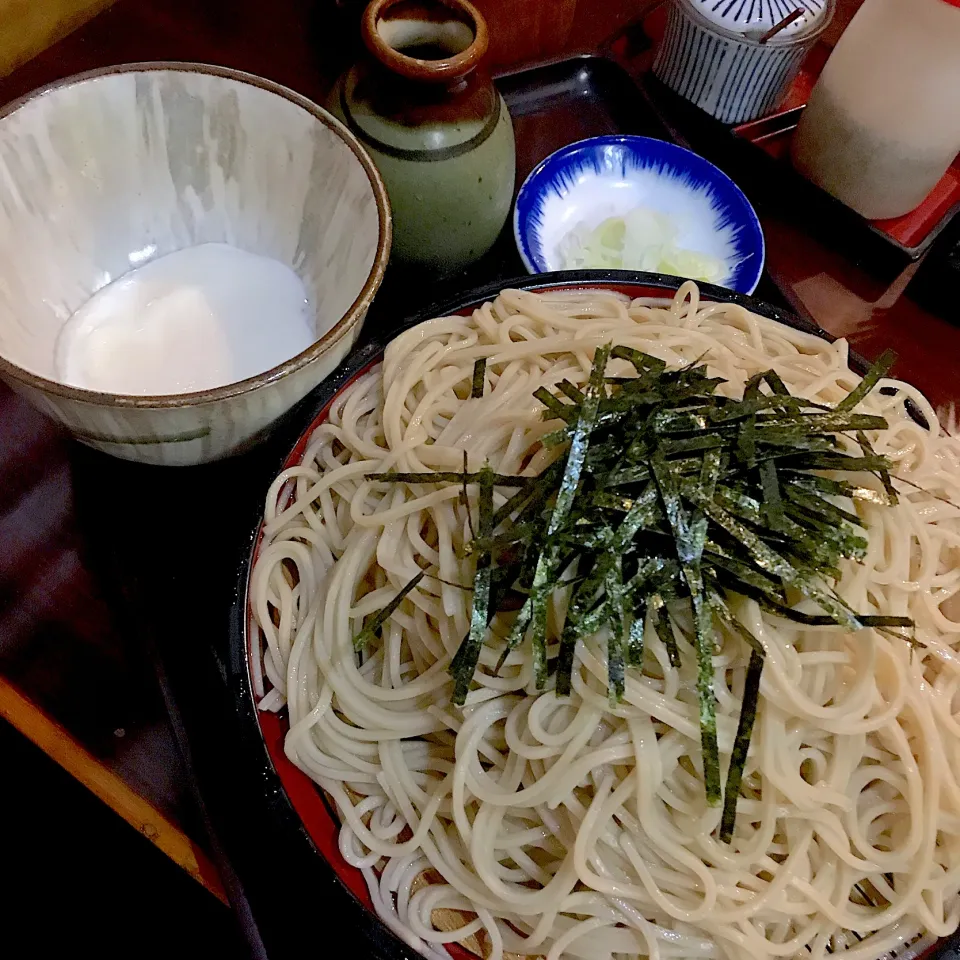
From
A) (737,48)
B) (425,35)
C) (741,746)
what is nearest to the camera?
(741,746)

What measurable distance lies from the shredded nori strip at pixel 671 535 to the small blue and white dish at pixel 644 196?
811mm

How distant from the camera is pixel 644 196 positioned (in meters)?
1.92

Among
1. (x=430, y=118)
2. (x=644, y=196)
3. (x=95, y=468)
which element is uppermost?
(x=430, y=118)

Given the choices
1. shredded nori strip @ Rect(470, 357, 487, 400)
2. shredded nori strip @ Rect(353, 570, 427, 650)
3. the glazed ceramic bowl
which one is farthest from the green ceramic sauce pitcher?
shredded nori strip @ Rect(353, 570, 427, 650)

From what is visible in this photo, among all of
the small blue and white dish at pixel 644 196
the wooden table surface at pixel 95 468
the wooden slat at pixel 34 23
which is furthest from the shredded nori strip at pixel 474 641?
the wooden slat at pixel 34 23

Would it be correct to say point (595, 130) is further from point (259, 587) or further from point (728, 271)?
point (259, 587)

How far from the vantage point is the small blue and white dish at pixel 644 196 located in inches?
71.2

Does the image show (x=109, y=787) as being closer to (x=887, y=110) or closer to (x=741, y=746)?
(x=741, y=746)

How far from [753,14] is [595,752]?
78.1 inches

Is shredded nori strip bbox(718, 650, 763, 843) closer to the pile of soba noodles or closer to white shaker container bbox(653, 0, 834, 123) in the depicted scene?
the pile of soba noodles

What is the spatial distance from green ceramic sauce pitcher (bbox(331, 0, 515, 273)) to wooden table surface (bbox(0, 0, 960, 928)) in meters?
0.60

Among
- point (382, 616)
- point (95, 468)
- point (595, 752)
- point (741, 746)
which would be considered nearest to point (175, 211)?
point (95, 468)

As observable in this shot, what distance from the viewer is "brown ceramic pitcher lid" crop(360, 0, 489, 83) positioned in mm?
1281

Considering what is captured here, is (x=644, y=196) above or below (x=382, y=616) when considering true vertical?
above
